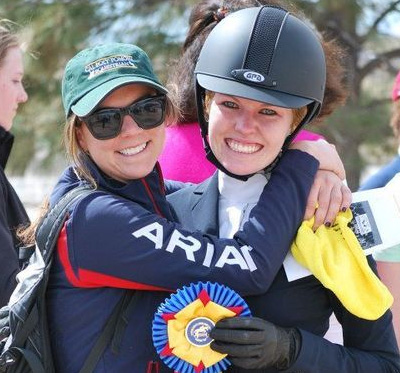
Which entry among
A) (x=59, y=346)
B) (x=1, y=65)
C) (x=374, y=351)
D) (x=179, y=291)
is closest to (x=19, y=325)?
(x=59, y=346)

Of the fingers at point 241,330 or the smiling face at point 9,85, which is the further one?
the smiling face at point 9,85

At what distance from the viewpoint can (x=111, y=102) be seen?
2.10 meters

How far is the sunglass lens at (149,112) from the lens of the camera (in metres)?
2.13

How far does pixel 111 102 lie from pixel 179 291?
539 millimetres

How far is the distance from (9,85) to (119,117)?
1.87 meters

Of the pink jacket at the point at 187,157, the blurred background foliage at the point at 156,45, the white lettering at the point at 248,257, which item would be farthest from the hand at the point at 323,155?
the blurred background foliage at the point at 156,45

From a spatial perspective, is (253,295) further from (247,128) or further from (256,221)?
(247,128)

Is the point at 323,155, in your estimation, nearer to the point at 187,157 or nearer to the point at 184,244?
the point at 184,244

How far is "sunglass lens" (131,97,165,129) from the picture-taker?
6.98 ft

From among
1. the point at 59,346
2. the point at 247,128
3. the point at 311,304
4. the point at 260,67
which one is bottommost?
the point at 59,346

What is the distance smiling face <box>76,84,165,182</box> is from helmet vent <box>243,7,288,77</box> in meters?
0.29

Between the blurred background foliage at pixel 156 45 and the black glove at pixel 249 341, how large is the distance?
5.17m

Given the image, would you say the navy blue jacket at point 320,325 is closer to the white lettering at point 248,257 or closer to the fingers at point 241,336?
the white lettering at point 248,257

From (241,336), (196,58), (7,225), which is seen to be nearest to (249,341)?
(241,336)
